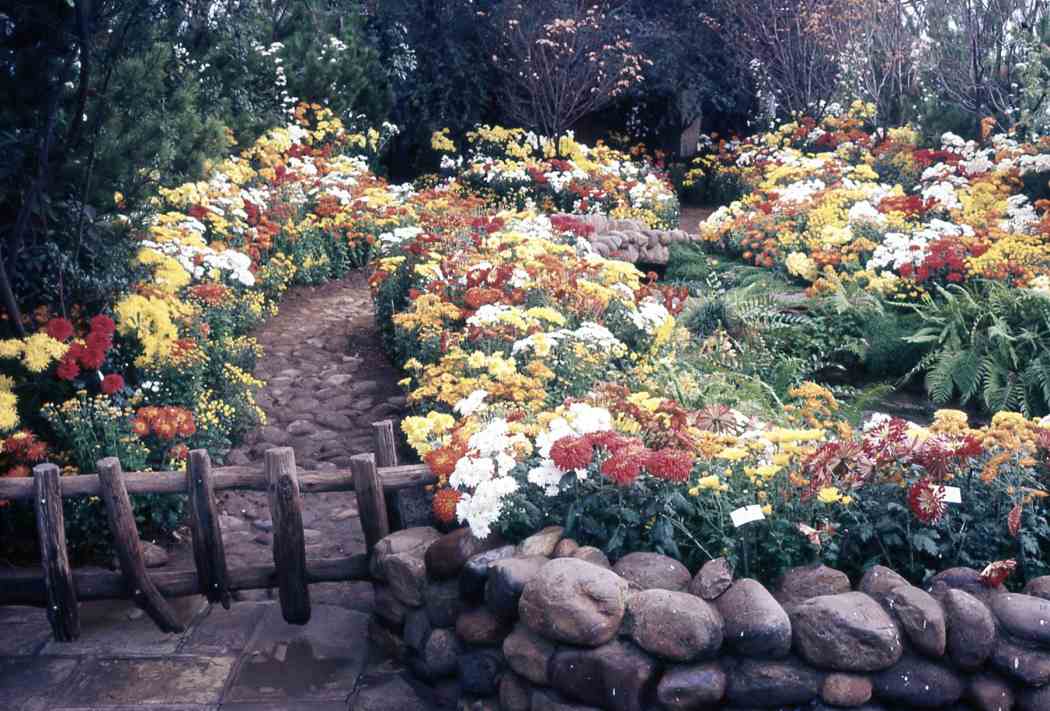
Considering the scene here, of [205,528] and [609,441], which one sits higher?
[609,441]

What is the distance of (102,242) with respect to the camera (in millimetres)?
5496

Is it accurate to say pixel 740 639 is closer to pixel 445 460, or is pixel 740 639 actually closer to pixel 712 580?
pixel 712 580

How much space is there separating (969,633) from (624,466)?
1.22m

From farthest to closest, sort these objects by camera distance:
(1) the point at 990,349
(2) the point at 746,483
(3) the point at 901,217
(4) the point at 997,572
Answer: (3) the point at 901,217 < (1) the point at 990,349 < (2) the point at 746,483 < (4) the point at 997,572

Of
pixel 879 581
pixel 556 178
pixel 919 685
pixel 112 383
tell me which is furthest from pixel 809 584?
pixel 556 178

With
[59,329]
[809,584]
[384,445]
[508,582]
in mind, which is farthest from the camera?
[59,329]

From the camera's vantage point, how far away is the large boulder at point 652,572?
3.40 m

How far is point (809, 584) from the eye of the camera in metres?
3.36

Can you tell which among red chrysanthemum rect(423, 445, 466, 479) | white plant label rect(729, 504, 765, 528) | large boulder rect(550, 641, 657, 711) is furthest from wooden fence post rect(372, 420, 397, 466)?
white plant label rect(729, 504, 765, 528)

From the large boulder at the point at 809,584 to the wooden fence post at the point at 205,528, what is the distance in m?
2.28

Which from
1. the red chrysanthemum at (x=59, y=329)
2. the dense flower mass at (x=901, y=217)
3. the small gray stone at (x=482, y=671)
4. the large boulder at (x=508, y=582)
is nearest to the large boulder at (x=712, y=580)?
the large boulder at (x=508, y=582)

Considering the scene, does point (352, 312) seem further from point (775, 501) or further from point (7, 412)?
point (775, 501)

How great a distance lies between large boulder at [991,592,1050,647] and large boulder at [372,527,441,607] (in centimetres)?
203

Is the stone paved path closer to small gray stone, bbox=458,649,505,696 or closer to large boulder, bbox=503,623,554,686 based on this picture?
small gray stone, bbox=458,649,505,696
